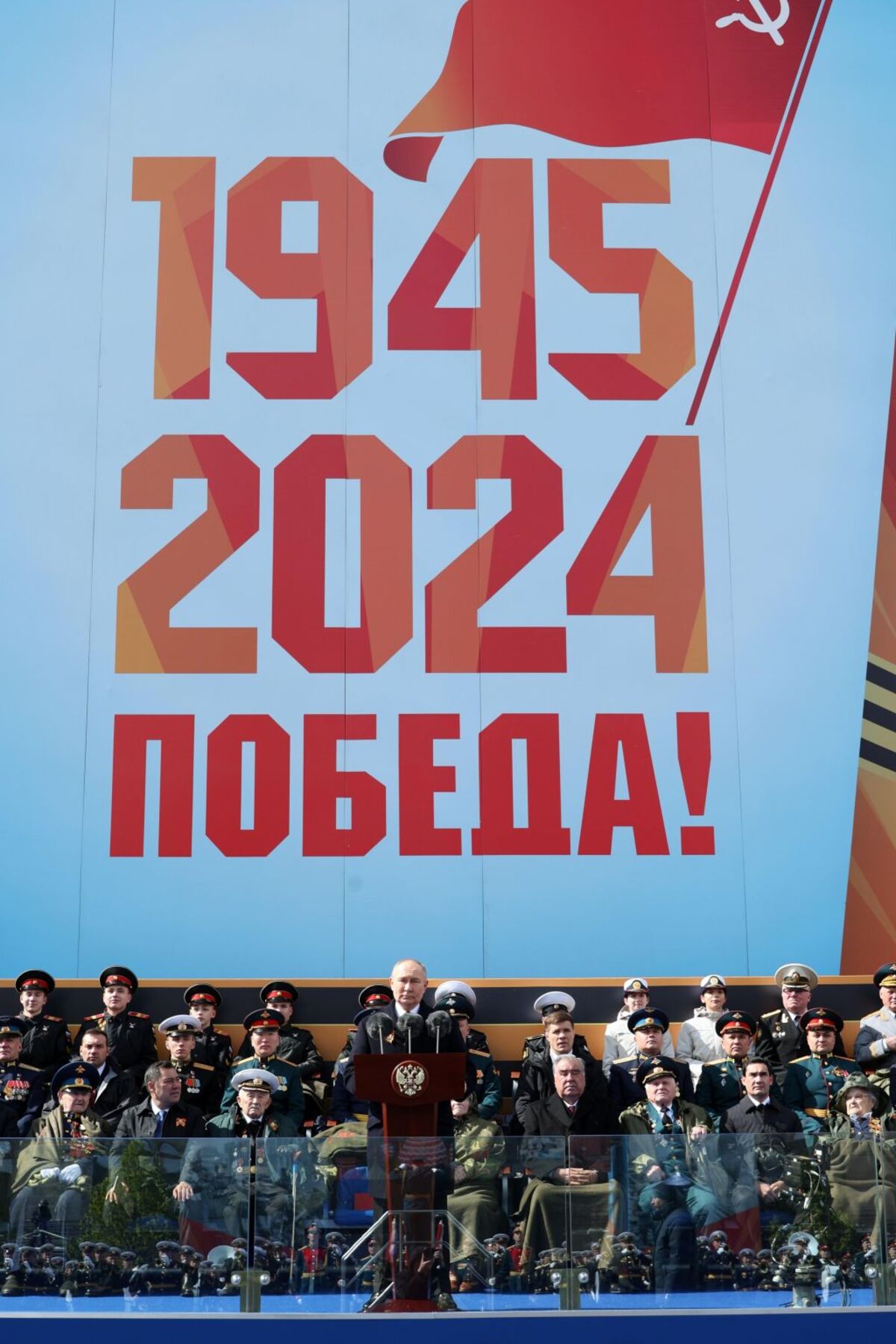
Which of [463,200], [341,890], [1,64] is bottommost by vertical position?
[341,890]

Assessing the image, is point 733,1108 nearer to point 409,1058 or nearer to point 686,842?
point 409,1058

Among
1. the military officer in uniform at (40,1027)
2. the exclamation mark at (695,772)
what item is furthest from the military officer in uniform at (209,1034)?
the exclamation mark at (695,772)

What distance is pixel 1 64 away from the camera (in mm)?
12922

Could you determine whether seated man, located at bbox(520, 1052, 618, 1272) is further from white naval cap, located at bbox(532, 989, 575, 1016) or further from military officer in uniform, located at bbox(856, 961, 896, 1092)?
white naval cap, located at bbox(532, 989, 575, 1016)

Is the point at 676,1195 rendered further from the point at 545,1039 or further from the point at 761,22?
the point at 761,22

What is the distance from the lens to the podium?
6.64m

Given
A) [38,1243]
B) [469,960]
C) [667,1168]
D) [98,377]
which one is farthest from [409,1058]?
[98,377]

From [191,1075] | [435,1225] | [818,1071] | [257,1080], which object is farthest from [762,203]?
[435,1225]

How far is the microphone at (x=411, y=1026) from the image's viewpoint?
7.22 meters

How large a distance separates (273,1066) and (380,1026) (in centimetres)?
211

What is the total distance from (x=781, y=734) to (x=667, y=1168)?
223 inches

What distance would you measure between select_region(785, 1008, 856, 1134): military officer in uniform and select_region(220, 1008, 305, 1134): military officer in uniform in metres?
2.66

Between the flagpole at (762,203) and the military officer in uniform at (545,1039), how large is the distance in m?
4.62

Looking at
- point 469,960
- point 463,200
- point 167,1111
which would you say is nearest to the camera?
point 167,1111
